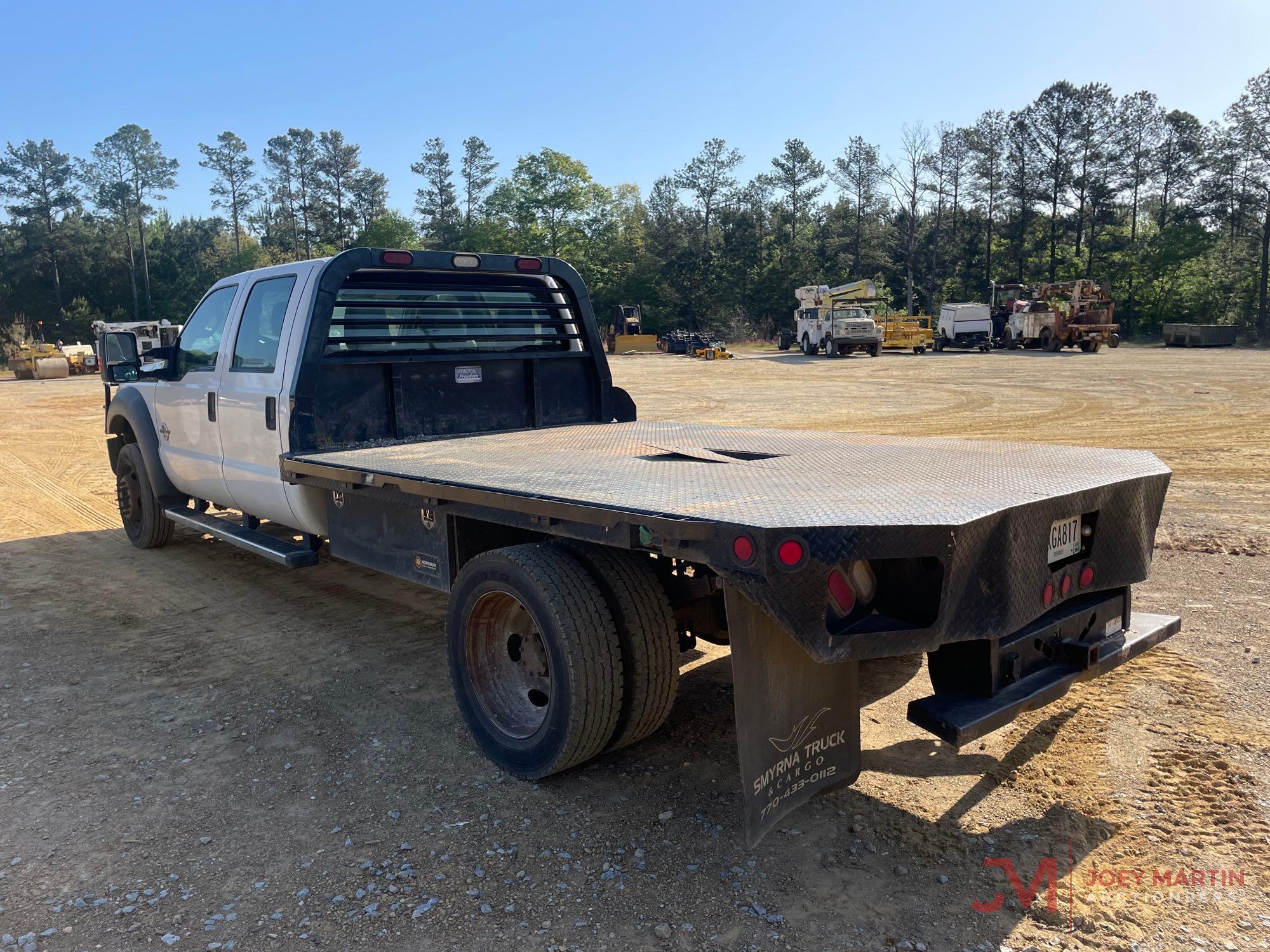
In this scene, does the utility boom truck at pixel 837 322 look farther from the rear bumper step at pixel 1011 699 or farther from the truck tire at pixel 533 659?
the truck tire at pixel 533 659

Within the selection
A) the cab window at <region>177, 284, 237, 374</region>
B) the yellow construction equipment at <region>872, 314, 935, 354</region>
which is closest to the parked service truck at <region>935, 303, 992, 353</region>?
the yellow construction equipment at <region>872, 314, 935, 354</region>

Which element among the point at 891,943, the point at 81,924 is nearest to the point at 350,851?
the point at 81,924

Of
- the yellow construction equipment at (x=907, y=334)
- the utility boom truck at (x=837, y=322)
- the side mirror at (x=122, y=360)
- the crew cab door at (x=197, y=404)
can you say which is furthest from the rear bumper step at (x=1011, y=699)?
the yellow construction equipment at (x=907, y=334)

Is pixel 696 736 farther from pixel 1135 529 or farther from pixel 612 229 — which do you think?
pixel 612 229

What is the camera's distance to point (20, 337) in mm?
55281

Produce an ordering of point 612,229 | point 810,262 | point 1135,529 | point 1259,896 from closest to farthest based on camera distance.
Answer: point 1259,896 → point 1135,529 → point 810,262 → point 612,229

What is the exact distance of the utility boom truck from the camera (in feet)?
128

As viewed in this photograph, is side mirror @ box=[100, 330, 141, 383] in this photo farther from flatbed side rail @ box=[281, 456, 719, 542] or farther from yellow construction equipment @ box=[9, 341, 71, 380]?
yellow construction equipment @ box=[9, 341, 71, 380]

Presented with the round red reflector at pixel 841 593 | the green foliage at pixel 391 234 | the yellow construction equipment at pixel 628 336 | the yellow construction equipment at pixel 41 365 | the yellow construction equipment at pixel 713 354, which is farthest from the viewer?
the green foliage at pixel 391 234

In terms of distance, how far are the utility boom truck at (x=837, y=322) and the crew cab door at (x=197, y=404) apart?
114 feet

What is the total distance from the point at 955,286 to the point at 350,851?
71674 mm

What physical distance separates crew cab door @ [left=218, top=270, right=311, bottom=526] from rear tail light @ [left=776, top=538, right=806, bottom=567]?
3731 millimetres

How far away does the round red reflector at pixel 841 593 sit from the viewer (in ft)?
8.87

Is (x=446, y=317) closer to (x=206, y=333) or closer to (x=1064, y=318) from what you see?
(x=206, y=333)
